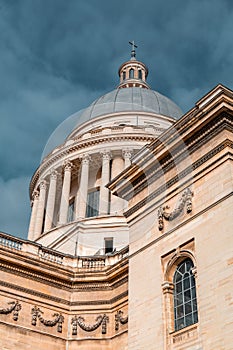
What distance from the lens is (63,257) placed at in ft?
82.4

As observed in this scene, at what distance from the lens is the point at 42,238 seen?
3466 cm

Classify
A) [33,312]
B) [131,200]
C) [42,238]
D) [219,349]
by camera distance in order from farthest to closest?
[42,238] → [33,312] → [131,200] → [219,349]

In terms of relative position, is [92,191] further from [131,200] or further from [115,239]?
[131,200]

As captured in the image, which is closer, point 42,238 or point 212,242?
point 212,242

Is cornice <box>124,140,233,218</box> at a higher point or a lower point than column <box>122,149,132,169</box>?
lower

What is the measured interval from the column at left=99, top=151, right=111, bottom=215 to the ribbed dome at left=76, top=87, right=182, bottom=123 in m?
5.79

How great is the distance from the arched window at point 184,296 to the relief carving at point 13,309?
310 inches

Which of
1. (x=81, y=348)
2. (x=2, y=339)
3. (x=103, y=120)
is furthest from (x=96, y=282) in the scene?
(x=103, y=120)

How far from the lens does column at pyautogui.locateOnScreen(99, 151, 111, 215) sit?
33094 millimetres

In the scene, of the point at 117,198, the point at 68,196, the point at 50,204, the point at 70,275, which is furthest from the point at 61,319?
the point at 50,204

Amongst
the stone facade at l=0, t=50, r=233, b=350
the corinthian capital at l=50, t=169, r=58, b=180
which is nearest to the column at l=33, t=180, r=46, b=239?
the stone facade at l=0, t=50, r=233, b=350

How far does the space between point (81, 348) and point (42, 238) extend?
1310cm

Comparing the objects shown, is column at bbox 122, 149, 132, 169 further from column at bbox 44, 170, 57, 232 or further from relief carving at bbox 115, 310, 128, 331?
relief carving at bbox 115, 310, 128, 331

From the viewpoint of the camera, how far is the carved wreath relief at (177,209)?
55.4ft
